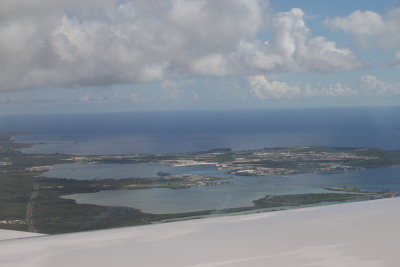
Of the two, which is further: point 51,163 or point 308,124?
point 308,124

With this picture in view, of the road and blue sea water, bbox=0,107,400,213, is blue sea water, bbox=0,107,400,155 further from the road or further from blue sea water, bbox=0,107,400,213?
the road

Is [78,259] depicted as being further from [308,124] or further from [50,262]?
[308,124]

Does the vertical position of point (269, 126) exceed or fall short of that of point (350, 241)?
it exceeds it

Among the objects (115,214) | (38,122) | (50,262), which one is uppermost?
(38,122)

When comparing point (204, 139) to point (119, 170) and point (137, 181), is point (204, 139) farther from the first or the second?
point (137, 181)

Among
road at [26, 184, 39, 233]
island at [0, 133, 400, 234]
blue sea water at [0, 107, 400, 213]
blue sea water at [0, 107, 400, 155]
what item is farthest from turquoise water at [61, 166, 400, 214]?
blue sea water at [0, 107, 400, 155]

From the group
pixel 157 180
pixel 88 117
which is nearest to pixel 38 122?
pixel 88 117

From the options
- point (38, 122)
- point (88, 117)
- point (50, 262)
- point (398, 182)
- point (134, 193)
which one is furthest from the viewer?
point (88, 117)

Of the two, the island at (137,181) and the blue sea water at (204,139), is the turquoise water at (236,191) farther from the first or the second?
the island at (137,181)

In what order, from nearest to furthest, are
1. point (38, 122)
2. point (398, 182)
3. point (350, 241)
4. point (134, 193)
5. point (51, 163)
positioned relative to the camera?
point (350, 241)
point (134, 193)
point (398, 182)
point (51, 163)
point (38, 122)
